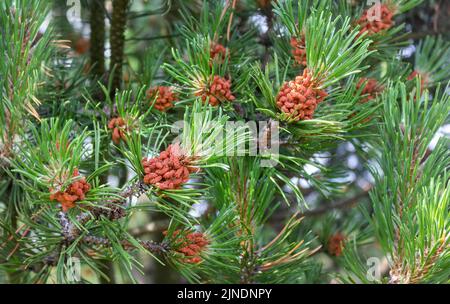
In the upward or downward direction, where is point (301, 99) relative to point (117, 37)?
downward

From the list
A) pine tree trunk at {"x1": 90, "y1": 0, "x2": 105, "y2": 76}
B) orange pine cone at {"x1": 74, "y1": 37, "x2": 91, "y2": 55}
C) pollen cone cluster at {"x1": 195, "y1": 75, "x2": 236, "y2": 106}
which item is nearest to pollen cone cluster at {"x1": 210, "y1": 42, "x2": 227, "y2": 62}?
pollen cone cluster at {"x1": 195, "y1": 75, "x2": 236, "y2": 106}

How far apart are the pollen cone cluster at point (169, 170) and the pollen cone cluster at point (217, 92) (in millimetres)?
104

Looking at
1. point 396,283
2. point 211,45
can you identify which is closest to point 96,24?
point 211,45

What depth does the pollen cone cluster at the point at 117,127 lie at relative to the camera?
584 mm

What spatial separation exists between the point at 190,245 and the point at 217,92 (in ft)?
0.45

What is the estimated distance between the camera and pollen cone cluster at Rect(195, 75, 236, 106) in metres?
0.58

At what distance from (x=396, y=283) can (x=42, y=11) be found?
391 mm

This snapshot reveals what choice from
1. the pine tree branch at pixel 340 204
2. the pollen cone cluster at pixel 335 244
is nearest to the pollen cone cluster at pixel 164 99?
the pollen cone cluster at pixel 335 244

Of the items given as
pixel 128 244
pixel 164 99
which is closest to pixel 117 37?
pixel 164 99

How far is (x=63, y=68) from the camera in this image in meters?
A: 0.72

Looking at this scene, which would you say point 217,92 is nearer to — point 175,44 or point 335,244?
point 175,44

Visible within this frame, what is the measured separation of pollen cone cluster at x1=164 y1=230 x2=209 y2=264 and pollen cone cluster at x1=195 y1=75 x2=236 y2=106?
0.39ft

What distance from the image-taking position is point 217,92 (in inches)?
22.9

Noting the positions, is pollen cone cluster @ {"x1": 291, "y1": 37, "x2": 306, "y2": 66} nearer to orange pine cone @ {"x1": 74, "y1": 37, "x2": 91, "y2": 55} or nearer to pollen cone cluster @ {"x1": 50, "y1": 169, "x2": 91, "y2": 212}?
pollen cone cluster @ {"x1": 50, "y1": 169, "x2": 91, "y2": 212}
